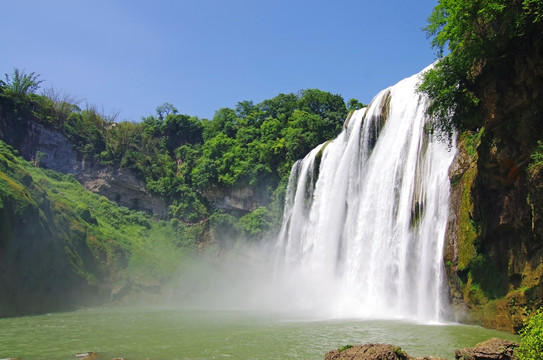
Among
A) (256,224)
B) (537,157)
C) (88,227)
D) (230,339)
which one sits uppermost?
(256,224)

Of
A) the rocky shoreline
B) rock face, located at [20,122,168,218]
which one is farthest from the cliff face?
rock face, located at [20,122,168,218]

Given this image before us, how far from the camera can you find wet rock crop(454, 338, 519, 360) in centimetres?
888

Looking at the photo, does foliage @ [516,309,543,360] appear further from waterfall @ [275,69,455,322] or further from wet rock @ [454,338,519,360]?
waterfall @ [275,69,455,322]

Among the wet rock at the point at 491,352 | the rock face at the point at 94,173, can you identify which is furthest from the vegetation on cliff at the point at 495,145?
the rock face at the point at 94,173

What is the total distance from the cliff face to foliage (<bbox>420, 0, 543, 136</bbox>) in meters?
0.47

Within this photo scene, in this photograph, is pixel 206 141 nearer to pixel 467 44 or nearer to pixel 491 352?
pixel 467 44

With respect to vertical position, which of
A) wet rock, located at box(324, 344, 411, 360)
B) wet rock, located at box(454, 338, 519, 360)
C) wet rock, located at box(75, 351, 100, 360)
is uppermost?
wet rock, located at box(454, 338, 519, 360)

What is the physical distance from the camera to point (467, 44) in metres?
15.7

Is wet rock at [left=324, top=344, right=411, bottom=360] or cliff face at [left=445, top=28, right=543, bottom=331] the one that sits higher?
cliff face at [left=445, top=28, right=543, bottom=331]

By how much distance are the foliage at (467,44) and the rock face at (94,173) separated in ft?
127

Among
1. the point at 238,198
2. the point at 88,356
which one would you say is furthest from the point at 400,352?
the point at 238,198

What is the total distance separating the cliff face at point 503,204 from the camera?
548 inches

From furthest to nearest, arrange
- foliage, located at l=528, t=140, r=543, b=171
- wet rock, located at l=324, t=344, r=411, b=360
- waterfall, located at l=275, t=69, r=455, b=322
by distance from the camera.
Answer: waterfall, located at l=275, t=69, r=455, b=322
foliage, located at l=528, t=140, r=543, b=171
wet rock, located at l=324, t=344, r=411, b=360

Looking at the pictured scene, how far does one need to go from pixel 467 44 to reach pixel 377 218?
10.5m
